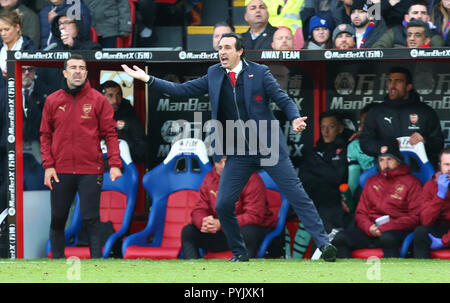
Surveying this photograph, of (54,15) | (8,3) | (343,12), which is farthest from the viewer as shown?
(8,3)

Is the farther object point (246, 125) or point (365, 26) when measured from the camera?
point (365, 26)

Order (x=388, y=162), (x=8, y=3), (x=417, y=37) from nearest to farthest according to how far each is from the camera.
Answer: (x=388, y=162) < (x=417, y=37) < (x=8, y=3)

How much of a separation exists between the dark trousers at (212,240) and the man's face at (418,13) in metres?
2.87

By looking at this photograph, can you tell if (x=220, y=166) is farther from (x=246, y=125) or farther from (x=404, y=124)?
(x=404, y=124)

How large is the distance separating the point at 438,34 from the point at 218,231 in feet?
10.0

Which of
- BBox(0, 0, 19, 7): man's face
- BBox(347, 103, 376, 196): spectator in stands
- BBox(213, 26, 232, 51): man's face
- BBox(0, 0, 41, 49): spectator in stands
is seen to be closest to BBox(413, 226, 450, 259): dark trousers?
BBox(347, 103, 376, 196): spectator in stands

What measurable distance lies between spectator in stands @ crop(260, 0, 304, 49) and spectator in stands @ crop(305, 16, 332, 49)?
732mm

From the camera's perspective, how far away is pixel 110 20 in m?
12.0


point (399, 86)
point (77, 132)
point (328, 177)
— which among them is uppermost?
point (399, 86)

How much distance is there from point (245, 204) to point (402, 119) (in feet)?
6.18

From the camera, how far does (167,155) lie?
1113 cm

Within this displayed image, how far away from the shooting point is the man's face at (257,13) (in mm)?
11383

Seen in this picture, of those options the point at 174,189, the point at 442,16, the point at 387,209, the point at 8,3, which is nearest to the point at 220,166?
the point at 174,189

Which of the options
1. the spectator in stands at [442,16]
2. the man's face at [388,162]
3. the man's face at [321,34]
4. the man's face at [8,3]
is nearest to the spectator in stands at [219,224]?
the man's face at [388,162]
